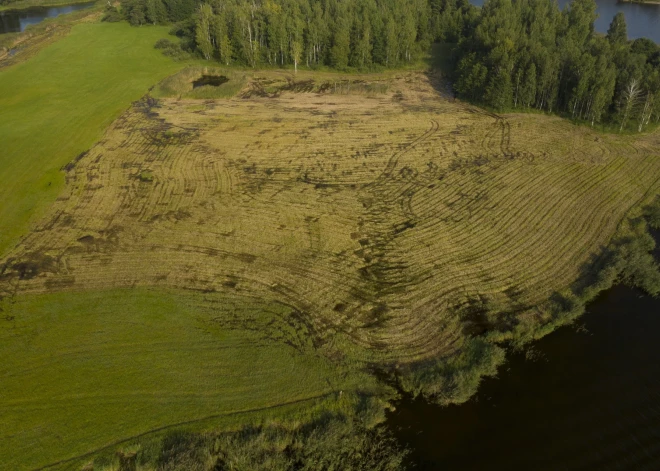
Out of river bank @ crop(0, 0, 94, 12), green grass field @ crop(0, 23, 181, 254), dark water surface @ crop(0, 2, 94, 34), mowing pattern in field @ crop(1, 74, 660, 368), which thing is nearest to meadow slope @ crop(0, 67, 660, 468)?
mowing pattern in field @ crop(1, 74, 660, 368)

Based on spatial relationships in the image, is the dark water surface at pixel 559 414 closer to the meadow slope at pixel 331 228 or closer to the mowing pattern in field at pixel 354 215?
the meadow slope at pixel 331 228

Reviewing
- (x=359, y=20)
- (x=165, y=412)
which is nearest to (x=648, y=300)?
(x=165, y=412)

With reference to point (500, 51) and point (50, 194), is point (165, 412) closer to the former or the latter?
point (50, 194)

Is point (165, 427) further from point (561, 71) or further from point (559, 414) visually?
point (561, 71)

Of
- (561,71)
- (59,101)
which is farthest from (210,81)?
(561,71)

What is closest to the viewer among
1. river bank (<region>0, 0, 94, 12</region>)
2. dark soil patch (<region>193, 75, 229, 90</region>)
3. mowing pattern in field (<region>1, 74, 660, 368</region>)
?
mowing pattern in field (<region>1, 74, 660, 368</region>)

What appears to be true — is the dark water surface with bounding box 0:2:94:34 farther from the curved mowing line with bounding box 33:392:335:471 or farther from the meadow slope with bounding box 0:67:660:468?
the curved mowing line with bounding box 33:392:335:471

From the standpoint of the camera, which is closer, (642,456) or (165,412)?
(642,456)
